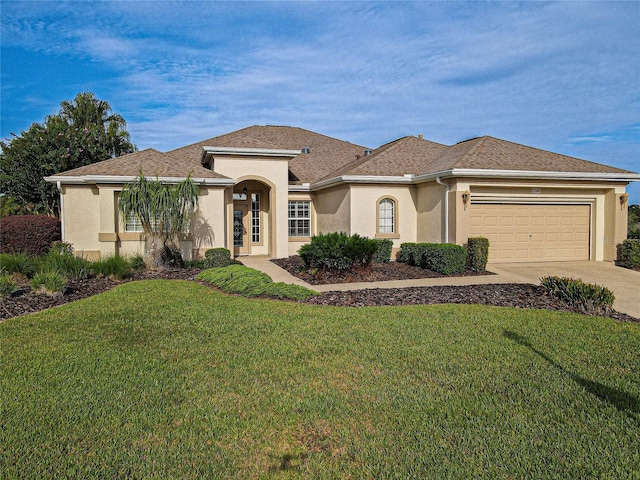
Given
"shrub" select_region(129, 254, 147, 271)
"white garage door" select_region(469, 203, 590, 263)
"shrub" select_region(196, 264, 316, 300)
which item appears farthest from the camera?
"white garage door" select_region(469, 203, 590, 263)

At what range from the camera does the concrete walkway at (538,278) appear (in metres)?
11.2

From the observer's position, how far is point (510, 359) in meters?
5.86

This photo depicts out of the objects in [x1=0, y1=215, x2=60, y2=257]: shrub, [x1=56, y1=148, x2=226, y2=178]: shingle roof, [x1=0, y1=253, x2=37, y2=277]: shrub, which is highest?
[x1=56, y1=148, x2=226, y2=178]: shingle roof

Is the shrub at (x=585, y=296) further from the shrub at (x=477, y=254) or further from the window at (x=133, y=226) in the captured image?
the window at (x=133, y=226)

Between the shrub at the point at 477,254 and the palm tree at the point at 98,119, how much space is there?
24.9 m

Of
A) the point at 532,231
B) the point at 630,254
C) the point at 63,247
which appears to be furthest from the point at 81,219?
the point at 630,254

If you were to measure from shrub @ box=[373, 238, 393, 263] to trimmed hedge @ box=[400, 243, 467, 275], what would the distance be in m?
1.70

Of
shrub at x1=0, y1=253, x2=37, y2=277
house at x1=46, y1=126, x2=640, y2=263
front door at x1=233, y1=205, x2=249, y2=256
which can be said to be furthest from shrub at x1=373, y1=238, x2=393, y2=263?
shrub at x1=0, y1=253, x2=37, y2=277

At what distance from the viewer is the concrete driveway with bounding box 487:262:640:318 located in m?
11.3

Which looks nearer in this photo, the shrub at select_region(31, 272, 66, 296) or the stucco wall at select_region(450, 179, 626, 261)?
the shrub at select_region(31, 272, 66, 296)

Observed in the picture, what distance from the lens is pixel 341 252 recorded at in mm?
12602

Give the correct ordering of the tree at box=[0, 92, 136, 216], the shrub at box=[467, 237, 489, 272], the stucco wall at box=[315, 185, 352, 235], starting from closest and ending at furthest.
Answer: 1. the shrub at box=[467, 237, 489, 272]
2. the stucco wall at box=[315, 185, 352, 235]
3. the tree at box=[0, 92, 136, 216]

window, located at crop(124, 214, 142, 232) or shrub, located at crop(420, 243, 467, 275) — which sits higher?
window, located at crop(124, 214, 142, 232)

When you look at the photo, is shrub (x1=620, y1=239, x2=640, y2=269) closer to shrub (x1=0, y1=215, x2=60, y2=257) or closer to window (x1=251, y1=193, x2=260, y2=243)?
window (x1=251, y1=193, x2=260, y2=243)
